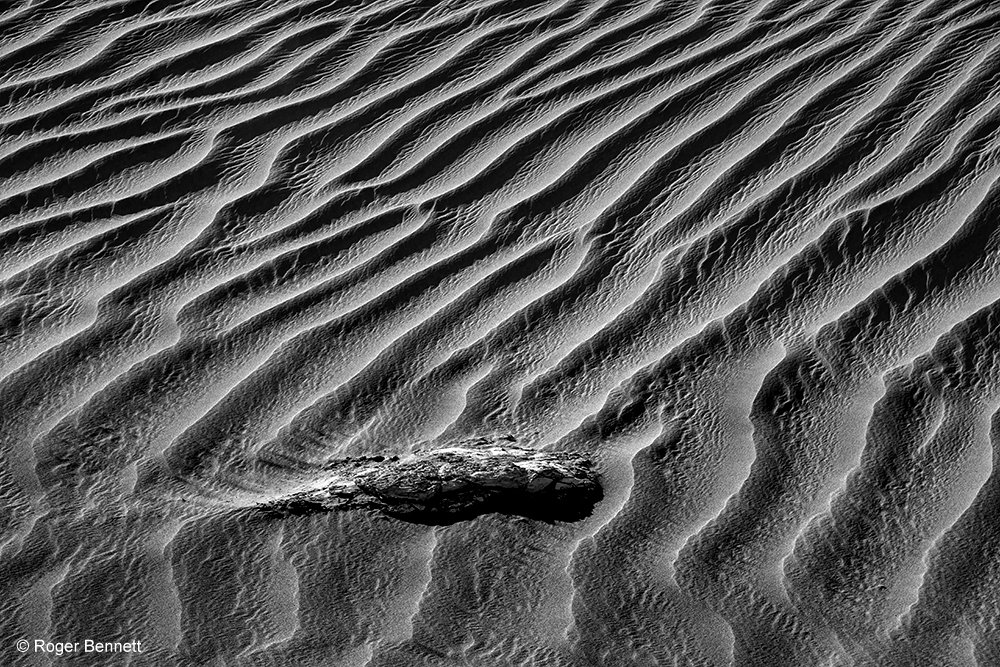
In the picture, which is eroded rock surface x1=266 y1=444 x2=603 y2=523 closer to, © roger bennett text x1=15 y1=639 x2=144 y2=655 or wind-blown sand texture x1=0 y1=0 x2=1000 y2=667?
wind-blown sand texture x1=0 y1=0 x2=1000 y2=667

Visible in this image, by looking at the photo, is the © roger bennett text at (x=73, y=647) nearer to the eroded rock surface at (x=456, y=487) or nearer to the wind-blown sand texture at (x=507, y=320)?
the wind-blown sand texture at (x=507, y=320)

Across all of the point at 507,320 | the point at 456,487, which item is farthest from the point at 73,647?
the point at 507,320

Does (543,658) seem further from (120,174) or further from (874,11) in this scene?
(874,11)

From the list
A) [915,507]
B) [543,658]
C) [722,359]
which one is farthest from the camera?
[722,359]

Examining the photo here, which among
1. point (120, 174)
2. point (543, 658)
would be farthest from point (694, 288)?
point (120, 174)

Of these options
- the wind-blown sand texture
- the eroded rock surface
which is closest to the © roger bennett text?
the wind-blown sand texture

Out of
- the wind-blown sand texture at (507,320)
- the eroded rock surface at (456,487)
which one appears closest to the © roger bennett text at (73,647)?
the wind-blown sand texture at (507,320)
